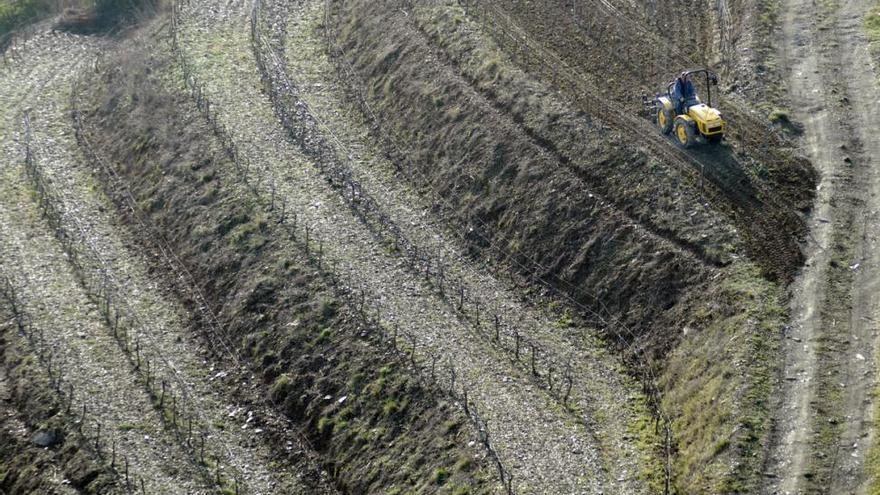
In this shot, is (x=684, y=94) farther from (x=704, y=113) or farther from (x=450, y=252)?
(x=450, y=252)

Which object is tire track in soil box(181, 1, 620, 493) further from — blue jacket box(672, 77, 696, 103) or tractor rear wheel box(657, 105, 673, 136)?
blue jacket box(672, 77, 696, 103)

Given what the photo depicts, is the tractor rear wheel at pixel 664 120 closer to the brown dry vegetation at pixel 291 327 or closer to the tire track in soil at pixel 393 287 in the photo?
the tire track in soil at pixel 393 287

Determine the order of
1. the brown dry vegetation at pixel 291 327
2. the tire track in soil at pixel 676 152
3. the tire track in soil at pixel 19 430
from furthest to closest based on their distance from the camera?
the tire track in soil at pixel 676 152 → the tire track in soil at pixel 19 430 → the brown dry vegetation at pixel 291 327

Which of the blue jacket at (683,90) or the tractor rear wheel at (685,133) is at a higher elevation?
the blue jacket at (683,90)

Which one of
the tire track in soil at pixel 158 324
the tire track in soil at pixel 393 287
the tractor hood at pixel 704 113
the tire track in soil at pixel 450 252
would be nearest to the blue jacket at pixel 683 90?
the tractor hood at pixel 704 113

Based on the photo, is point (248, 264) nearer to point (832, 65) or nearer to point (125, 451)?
point (125, 451)

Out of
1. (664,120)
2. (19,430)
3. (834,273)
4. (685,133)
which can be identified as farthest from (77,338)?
(834,273)

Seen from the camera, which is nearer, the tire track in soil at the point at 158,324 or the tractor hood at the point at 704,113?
the tire track in soil at the point at 158,324
